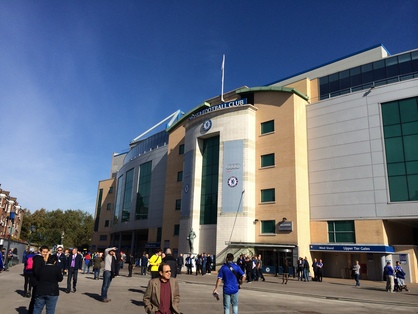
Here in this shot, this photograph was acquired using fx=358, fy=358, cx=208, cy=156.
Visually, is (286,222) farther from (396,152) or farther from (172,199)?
(172,199)

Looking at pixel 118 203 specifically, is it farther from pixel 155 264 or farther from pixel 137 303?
pixel 137 303

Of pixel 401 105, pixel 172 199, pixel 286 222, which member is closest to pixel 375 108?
pixel 401 105

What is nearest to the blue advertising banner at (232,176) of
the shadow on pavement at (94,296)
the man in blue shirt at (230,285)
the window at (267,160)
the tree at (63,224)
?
the window at (267,160)

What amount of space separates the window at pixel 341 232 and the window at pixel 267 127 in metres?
10.3

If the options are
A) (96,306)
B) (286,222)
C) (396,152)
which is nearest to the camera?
(96,306)

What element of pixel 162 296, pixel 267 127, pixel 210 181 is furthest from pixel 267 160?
pixel 162 296

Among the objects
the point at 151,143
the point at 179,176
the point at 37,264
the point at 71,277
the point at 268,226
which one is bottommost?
the point at 71,277

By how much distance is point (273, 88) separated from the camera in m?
35.4

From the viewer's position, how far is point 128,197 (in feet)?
184

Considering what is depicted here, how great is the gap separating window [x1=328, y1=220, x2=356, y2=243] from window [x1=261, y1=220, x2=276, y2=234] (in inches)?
191

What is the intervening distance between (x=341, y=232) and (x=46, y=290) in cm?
2800

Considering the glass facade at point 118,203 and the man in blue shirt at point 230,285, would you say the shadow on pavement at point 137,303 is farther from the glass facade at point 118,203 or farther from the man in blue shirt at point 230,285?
the glass facade at point 118,203

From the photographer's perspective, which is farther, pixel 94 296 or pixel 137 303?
pixel 94 296

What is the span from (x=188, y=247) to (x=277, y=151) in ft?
42.7
